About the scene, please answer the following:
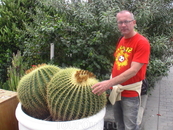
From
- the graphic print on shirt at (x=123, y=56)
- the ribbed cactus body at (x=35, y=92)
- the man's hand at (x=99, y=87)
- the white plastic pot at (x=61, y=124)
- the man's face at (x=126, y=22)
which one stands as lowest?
the white plastic pot at (x=61, y=124)

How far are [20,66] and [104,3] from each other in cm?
207

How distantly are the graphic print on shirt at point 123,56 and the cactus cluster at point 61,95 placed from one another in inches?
15.9

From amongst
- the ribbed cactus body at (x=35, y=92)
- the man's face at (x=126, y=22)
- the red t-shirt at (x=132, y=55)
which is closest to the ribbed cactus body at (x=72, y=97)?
the ribbed cactus body at (x=35, y=92)

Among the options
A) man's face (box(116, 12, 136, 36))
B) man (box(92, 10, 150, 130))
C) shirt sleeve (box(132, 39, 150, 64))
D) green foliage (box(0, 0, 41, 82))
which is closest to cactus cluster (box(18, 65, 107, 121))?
man (box(92, 10, 150, 130))

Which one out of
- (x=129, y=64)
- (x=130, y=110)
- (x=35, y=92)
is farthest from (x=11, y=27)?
(x=130, y=110)

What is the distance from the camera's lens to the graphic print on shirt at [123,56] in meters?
1.86

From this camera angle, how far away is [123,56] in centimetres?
192

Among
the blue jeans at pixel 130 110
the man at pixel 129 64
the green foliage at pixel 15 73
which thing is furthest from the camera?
the green foliage at pixel 15 73

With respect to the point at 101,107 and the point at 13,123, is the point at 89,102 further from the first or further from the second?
the point at 13,123

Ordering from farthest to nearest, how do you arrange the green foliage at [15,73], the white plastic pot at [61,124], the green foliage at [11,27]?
the green foliage at [11,27], the green foliage at [15,73], the white plastic pot at [61,124]

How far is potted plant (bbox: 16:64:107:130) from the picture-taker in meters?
1.56

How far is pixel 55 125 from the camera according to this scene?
1.51 m

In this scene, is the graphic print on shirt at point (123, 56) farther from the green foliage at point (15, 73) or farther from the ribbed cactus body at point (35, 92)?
the green foliage at point (15, 73)

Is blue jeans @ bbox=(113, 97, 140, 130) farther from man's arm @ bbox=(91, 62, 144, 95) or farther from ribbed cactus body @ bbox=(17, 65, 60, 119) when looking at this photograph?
ribbed cactus body @ bbox=(17, 65, 60, 119)
